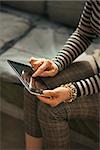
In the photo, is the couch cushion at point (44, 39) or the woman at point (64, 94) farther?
the couch cushion at point (44, 39)

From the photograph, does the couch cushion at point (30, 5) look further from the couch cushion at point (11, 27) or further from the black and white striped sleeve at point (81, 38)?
the black and white striped sleeve at point (81, 38)

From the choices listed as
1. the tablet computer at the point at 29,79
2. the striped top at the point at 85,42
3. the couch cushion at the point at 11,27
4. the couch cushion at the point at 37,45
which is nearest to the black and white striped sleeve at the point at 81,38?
the striped top at the point at 85,42

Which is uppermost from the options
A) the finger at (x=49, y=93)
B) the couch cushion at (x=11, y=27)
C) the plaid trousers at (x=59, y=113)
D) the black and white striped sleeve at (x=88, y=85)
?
the couch cushion at (x=11, y=27)

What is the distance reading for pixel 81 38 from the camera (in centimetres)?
120

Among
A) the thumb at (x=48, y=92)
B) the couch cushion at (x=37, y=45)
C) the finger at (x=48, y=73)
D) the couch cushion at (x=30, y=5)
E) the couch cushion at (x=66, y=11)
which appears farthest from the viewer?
the couch cushion at (x=30, y=5)

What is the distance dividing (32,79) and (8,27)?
0.62 m

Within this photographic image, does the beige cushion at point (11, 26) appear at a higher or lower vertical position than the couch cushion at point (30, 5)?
lower

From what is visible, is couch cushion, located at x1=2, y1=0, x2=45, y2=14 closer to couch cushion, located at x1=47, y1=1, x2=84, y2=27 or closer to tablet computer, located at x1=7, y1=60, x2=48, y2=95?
couch cushion, located at x1=47, y1=1, x2=84, y2=27

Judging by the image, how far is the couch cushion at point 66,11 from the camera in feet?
5.29

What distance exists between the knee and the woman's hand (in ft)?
0.36

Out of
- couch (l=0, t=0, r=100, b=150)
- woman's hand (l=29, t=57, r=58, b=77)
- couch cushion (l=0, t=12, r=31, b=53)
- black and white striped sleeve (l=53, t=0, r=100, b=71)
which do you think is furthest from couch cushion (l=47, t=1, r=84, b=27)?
woman's hand (l=29, t=57, r=58, b=77)

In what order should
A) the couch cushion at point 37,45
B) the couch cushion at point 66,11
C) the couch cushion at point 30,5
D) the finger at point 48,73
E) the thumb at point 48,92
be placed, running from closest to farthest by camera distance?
the thumb at point 48,92, the finger at point 48,73, the couch cushion at point 37,45, the couch cushion at point 66,11, the couch cushion at point 30,5

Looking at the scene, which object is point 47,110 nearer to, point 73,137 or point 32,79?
point 32,79

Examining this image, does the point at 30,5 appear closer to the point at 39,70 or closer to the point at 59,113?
the point at 39,70
